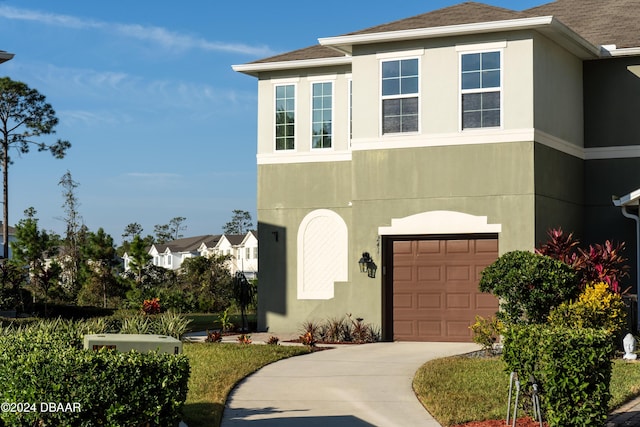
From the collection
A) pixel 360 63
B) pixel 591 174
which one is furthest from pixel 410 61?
pixel 591 174

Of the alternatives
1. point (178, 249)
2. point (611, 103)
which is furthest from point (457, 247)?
point (178, 249)

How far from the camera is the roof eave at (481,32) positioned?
67.2 ft

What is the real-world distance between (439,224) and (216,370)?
287 inches

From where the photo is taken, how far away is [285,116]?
24953 millimetres

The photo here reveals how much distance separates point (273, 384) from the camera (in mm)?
14961

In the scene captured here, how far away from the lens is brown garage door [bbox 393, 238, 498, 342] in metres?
21.3

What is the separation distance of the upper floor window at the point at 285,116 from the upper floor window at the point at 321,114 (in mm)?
540

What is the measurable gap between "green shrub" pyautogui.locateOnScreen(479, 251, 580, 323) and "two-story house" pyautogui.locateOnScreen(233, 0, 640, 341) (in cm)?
312

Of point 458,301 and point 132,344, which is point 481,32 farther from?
point 132,344

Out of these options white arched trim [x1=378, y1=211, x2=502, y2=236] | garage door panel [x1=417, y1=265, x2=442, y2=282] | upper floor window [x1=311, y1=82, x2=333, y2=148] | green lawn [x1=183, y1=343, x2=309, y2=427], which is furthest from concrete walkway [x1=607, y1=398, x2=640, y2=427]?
upper floor window [x1=311, y1=82, x2=333, y2=148]

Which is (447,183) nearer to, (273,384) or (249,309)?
(273,384)

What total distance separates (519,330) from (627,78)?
13488 millimetres

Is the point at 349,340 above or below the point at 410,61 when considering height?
below

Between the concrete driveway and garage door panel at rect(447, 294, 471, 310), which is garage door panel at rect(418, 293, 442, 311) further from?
the concrete driveway
